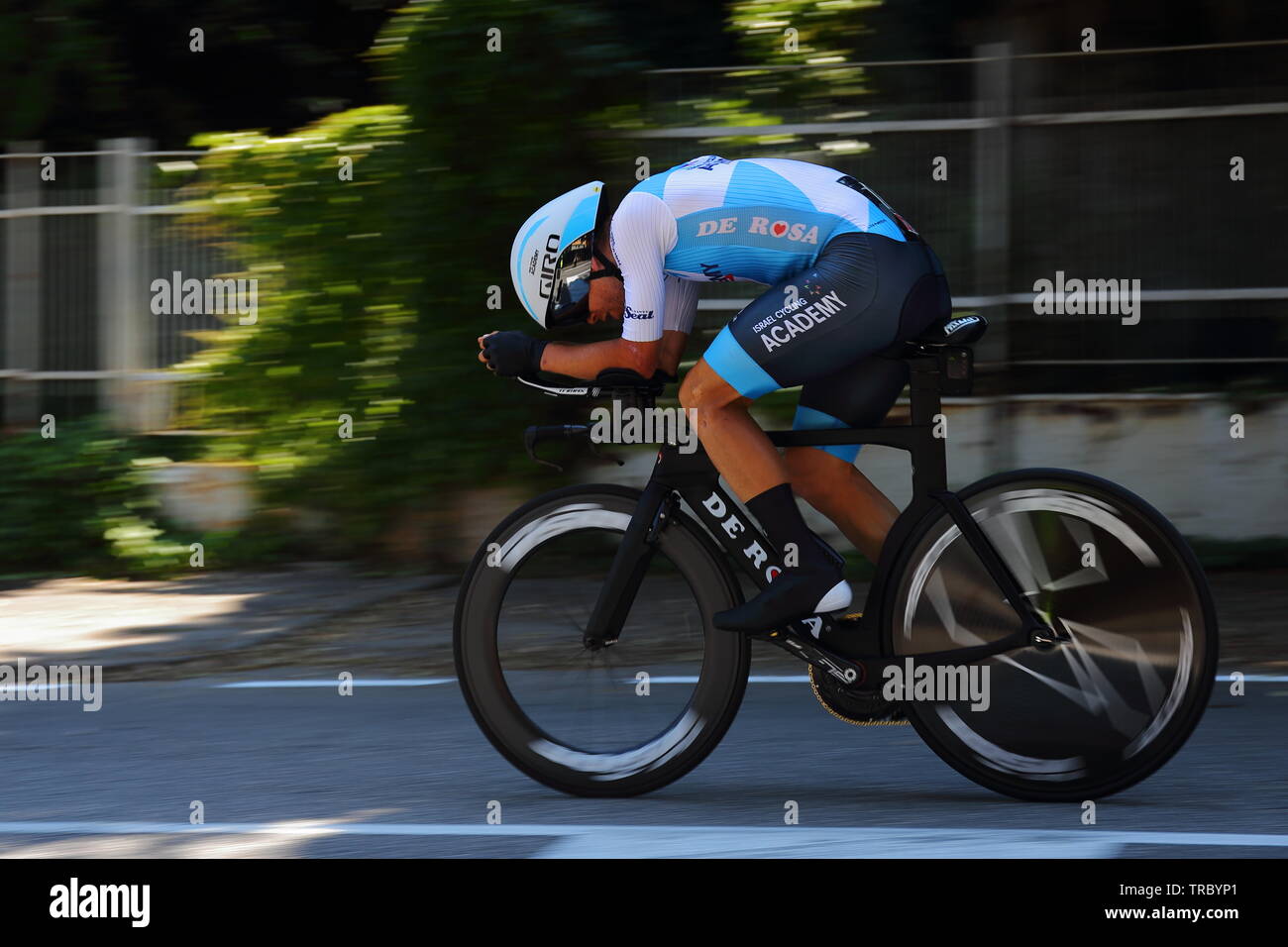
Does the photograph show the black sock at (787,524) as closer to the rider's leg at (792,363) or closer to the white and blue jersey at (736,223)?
the rider's leg at (792,363)

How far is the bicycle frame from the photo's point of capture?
4.30 metres

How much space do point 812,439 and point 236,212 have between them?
5.93 meters

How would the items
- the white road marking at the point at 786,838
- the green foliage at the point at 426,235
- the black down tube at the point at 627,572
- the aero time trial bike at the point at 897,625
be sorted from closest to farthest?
the white road marking at the point at 786,838, the aero time trial bike at the point at 897,625, the black down tube at the point at 627,572, the green foliage at the point at 426,235

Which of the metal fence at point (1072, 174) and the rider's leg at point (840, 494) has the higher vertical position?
the metal fence at point (1072, 174)

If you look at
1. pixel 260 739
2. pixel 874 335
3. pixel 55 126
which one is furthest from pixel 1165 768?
pixel 55 126

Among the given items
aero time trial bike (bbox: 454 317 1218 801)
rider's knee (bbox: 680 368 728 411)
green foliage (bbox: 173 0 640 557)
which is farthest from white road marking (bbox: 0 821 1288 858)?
green foliage (bbox: 173 0 640 557)

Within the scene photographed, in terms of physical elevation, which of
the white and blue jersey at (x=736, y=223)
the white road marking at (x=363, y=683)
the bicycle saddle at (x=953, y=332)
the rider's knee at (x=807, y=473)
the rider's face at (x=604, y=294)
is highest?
the white and blue jersey at (x=736, y=223)

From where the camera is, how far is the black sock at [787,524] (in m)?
4.34

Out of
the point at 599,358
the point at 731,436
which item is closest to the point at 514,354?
the point at 599,358

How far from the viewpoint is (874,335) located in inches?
169

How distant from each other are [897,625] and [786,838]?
0.64m

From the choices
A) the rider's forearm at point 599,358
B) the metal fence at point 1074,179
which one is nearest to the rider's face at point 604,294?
the rider's forearm at point 599,358

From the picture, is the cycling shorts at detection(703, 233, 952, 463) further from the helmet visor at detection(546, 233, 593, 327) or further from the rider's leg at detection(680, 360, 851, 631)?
the helmet visor at detection(546, 233, 593, 327)

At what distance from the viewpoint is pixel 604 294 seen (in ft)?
14.6
